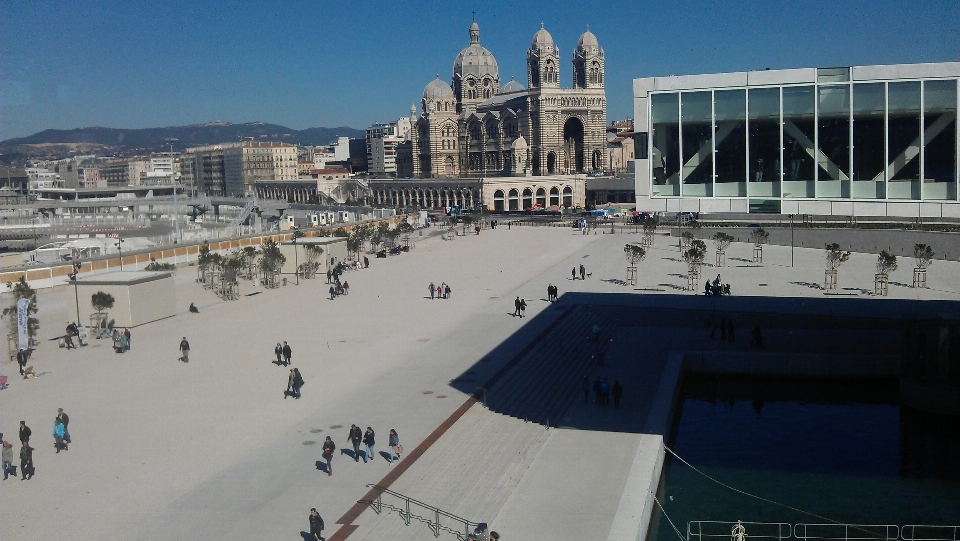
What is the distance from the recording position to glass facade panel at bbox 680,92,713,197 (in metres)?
11.5

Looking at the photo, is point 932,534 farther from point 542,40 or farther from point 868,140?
point 542,40

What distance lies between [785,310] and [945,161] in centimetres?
1387

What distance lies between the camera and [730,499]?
1295cm

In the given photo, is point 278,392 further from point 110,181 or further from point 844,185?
point 110,181

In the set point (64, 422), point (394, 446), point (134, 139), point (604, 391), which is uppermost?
point (134, 139)

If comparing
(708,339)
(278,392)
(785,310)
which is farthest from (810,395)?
(278,392)

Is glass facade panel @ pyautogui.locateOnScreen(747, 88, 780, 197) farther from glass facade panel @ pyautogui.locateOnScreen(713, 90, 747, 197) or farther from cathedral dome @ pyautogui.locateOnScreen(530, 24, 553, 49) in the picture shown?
cathedral dome @ pyautogui.locateOnScreen(530, 24, 553, 49)

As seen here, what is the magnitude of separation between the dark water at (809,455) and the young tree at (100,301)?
592 inches

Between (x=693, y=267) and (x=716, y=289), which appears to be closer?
(x=716, y=289)

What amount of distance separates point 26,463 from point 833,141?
11.5 metres

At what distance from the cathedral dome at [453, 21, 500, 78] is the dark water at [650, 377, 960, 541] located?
7917cm

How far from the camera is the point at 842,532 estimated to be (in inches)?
466

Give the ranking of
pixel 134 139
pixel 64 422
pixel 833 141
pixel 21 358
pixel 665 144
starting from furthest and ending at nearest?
pixel 134 139 < pixel 21 358 < pixel 64 422 < pixel 665 144 < pixel 833 141

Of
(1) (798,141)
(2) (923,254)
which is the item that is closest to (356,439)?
(1) (798,141)
